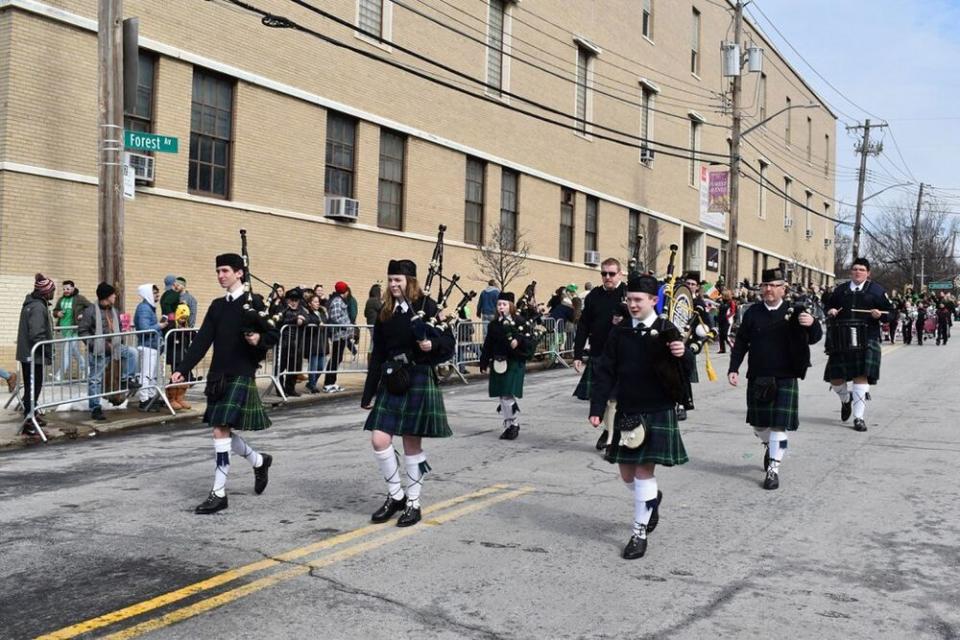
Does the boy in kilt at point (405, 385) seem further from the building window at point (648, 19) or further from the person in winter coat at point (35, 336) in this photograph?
the building window at point (648, 19)

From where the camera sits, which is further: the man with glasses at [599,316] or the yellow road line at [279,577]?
the man with glasses at [599,316]

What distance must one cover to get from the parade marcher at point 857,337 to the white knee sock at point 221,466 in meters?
7.77

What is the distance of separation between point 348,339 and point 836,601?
12.0 m

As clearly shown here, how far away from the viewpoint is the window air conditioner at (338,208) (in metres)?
20.4

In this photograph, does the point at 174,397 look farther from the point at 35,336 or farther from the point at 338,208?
the point at 338,208

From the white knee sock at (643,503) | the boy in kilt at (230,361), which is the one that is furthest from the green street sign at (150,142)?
the white knee sock at (643,503)

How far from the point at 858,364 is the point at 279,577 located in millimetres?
8683

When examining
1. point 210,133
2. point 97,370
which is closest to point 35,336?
point 97,370

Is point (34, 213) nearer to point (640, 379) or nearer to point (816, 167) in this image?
point (640, 379)

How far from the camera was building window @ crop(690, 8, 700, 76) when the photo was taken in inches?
1639

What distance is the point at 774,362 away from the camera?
27.0ft

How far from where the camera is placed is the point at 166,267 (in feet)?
55.1

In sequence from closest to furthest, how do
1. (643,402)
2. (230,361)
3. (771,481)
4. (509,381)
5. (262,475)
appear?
(643,402) < (230,361) < (262,475) < (771,481) < (509,381)

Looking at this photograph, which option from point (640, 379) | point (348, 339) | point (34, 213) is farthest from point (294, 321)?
point (640, 379)
